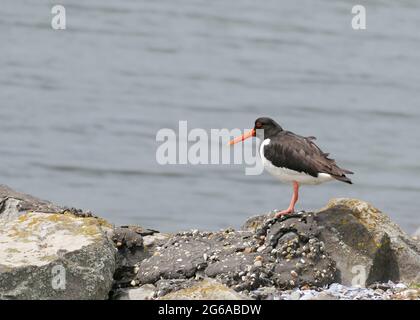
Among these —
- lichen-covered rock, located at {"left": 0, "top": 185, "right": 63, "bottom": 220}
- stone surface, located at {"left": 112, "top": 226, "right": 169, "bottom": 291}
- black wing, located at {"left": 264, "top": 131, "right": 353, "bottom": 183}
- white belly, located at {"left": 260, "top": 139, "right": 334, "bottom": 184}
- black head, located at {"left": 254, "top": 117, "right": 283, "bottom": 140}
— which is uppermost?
A: black head, located at {"left": 254, "top": 117, "right": 283, "bottom": 140}

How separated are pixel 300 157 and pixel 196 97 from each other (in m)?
14.6

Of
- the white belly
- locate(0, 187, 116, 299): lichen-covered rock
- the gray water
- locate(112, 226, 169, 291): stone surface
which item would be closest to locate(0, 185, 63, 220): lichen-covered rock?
locate(0, 187, 116, 299): lichen-covered rock

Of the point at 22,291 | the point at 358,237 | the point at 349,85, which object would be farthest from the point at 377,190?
the point at 22,291

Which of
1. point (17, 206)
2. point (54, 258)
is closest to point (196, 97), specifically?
point (17, 206)

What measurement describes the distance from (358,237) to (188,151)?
11.5 m

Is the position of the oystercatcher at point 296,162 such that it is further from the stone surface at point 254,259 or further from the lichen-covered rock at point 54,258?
the lichen-covered rock at point 54,258

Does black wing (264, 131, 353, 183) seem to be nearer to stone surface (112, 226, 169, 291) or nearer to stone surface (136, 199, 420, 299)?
stone surface (136, 199, 420, 299)

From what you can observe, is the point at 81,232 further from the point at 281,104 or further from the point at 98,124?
the point at 281,104

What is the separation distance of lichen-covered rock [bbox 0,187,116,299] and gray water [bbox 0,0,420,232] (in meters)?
7.94

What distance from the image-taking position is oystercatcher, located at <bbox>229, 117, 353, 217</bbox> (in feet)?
32.9

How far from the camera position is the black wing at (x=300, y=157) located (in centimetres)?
1003

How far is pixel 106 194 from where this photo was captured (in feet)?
61.5

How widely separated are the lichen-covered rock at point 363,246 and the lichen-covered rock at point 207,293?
5.18 feet

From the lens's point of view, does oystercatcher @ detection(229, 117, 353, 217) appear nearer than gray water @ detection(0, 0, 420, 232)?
Yes
